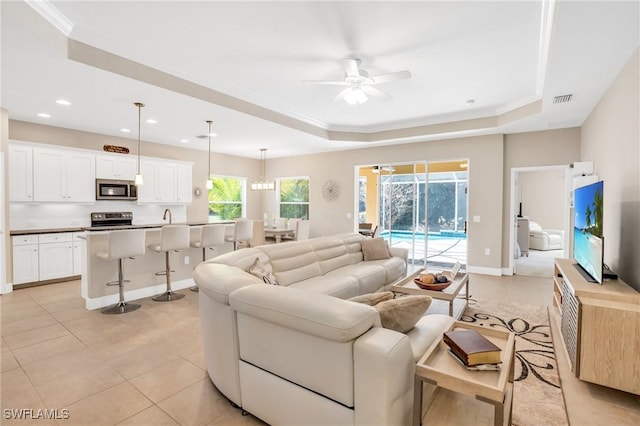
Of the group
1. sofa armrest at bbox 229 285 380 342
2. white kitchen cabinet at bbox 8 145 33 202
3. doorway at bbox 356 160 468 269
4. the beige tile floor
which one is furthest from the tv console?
white kitchen cabinet at bbox 8 145 33 202

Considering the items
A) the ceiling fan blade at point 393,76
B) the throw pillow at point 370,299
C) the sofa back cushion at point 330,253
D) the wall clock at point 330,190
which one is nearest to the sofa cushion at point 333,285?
the sofa back cushion at point 330,253

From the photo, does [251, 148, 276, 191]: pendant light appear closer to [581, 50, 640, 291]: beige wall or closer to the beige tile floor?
the beige tile floor

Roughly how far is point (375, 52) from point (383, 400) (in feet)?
11.1

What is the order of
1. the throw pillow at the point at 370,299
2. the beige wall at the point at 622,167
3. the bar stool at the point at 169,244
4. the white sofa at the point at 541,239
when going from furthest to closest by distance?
the white sofa at the point at 541,239 < the bar stool at the point at 169,244 < the beige wall at the point at 622,167 < the throw pillow at the point at 370,299

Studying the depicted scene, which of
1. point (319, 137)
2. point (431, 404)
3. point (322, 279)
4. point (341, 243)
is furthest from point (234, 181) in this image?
point (431, 404)

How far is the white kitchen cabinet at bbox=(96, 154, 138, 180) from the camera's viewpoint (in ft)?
19.9

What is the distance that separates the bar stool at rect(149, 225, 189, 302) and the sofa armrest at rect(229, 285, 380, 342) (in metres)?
3.06

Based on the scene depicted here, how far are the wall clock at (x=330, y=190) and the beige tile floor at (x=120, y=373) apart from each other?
190 inches

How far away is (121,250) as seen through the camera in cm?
395

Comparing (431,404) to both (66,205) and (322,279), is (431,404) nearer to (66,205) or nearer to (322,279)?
(322,279)

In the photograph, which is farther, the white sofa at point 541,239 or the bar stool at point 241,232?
the white sofa at point 541,239

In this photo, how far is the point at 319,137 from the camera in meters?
6.61

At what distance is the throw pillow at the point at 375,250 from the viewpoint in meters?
4.88

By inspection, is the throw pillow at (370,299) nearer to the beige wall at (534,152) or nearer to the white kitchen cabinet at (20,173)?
the beige wall at (534,152)
